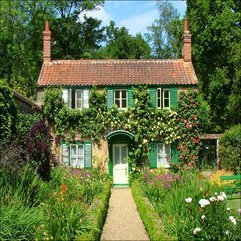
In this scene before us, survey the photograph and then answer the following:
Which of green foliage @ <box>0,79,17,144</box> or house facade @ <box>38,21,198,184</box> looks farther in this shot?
house facade @ <box>38,21,198,184</box>

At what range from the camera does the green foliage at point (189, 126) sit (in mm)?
23891

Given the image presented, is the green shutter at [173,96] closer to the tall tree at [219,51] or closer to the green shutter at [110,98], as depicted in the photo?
the green shutter at [110,98]

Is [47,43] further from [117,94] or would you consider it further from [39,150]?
[39,150]

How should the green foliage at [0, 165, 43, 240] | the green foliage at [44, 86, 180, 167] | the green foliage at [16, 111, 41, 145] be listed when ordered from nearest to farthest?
the green foliage at [0, 165, 43, 240], the green foliage at [16, 111, 41, 145], the green foliage at [44, 86, 180, 167]

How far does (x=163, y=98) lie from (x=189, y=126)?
2208 mm

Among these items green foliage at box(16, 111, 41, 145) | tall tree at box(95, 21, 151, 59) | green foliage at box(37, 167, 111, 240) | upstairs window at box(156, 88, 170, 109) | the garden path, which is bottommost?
the garden path

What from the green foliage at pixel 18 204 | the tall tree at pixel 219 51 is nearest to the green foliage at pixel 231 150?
the tall tree at pixel 219 51

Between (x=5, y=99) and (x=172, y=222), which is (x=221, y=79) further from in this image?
(x=172, y=222)

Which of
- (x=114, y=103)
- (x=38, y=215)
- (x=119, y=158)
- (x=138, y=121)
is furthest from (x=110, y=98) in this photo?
(x=38, y=215)

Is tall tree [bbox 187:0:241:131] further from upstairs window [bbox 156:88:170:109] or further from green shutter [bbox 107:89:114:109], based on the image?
green shutter [bbox 107:89:114:109]

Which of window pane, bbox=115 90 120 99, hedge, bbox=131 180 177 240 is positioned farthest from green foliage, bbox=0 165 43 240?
window pane, bbox=115 90 120 99

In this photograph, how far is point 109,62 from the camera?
26.7 metres

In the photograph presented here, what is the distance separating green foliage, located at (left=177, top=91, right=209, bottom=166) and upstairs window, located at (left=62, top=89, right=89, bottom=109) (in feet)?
17.5

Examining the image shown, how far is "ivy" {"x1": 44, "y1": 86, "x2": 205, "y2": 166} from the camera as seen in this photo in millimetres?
23844
